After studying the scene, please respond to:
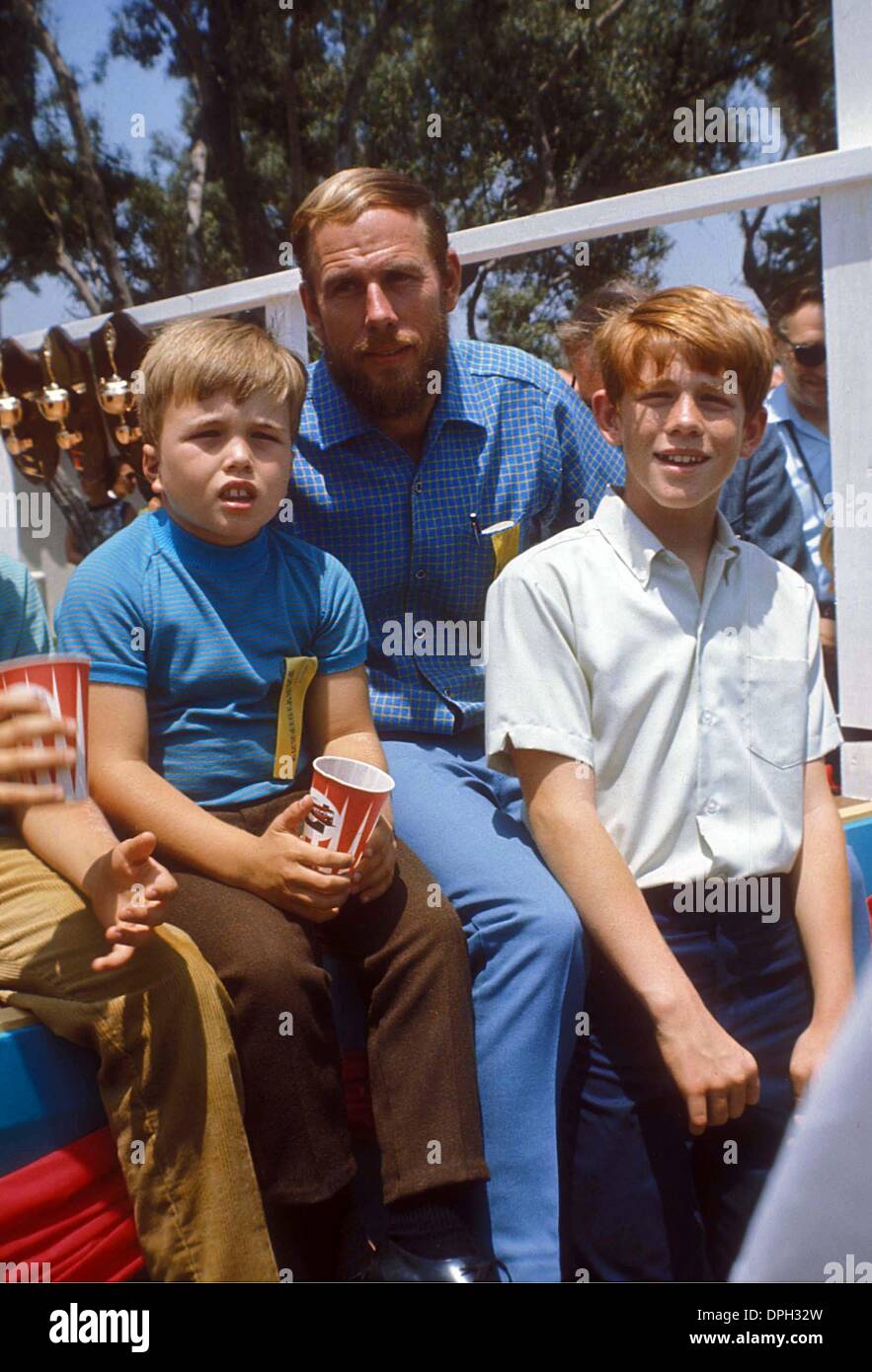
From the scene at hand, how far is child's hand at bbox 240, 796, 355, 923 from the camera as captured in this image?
5.30 feet

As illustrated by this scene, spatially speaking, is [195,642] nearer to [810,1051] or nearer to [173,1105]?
[173,1105]

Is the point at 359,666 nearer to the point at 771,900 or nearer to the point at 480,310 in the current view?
the point at 771,900

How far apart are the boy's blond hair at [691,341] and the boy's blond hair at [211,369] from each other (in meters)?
0.50

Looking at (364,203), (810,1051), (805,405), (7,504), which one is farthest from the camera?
(7,504)

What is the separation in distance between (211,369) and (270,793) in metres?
0.64

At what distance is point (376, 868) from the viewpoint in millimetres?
1730

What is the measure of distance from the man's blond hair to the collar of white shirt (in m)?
0.67

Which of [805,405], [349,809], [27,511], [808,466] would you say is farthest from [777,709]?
[27,511]

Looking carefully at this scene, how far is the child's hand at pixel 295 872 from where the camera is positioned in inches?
63.6

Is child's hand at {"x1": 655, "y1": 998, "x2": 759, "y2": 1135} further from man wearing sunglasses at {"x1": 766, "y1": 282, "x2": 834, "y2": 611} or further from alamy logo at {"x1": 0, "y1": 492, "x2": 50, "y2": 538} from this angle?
alamy logo at {"x1": 0, "y1": 492, "x2": 50, "y2": 538}

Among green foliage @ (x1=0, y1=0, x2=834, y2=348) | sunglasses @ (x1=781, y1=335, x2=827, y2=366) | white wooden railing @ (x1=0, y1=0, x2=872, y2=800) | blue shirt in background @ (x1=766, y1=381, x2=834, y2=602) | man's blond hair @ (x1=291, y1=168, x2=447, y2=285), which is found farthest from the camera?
green foliage @ (x1=0, y1=0, x2=834, y2=348)

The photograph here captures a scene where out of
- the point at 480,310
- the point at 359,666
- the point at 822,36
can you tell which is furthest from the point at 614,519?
the point at 822,36
